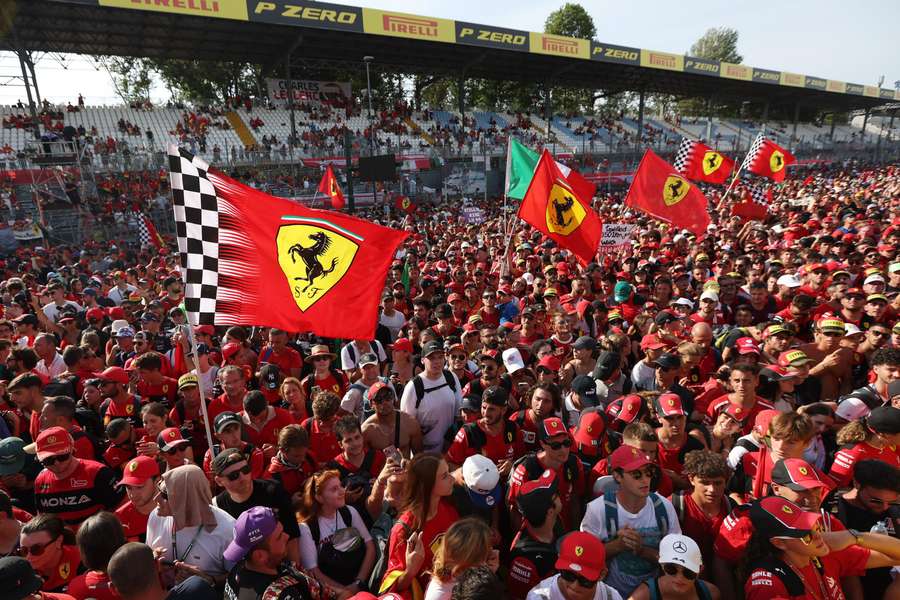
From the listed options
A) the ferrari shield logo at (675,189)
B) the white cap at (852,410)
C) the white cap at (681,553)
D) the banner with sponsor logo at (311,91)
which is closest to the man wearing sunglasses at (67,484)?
the white cap at (681,553)

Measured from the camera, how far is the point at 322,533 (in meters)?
2.88

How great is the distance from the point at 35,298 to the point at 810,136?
Result: 69.5m

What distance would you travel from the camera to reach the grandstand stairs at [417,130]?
1404 inches

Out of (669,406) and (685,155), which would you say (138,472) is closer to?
(669,406)

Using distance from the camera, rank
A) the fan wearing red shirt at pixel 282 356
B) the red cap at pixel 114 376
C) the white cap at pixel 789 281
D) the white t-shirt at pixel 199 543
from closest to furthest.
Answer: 1. the white t-shirt at pixel 199 543
2. the red cap at pixel 114 376
3. the fan wearing red shirt at pixel 282 356
4. the white cap at pixel 789 281

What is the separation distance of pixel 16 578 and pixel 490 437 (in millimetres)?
2693

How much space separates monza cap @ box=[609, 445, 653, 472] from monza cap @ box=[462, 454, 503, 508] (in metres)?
0.70

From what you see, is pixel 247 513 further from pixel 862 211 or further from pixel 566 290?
pixel 862 211

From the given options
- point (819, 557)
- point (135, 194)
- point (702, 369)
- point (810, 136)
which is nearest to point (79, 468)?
point (819, 557)

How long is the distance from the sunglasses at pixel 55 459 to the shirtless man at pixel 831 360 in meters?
5.87

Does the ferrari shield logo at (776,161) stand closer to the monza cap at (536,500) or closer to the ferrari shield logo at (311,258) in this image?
the ferrari shield logo at (311,258)

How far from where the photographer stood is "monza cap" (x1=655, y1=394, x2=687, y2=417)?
3365mm

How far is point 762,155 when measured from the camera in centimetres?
1293

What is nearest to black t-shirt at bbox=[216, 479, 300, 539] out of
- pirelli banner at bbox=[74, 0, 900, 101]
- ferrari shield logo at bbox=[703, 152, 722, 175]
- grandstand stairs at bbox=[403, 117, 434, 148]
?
ferrari shield logo at bbox=[703, 152, 722, 175]
